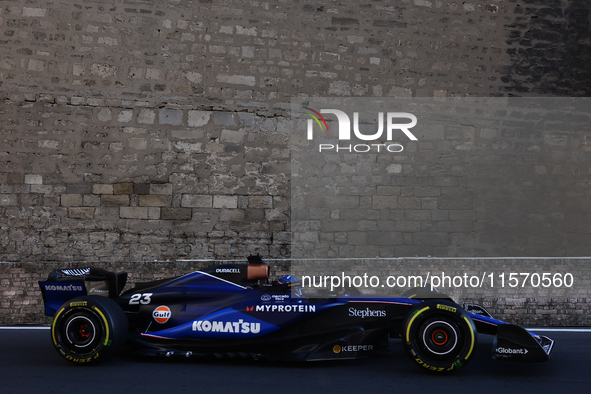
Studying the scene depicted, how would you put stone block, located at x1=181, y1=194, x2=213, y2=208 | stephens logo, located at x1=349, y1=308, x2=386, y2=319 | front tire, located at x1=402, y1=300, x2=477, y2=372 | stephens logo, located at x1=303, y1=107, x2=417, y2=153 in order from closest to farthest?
front tire, located at x1=402, y1=300, x2=477, y2=372, stephens logo, located at x1=349, y1=308, x2=386, y2=319, stone block, located at x1=181, y1=194, x2=213, y2=208, stephens logo, located at x1=303, y1=107, x2=417, y2=153

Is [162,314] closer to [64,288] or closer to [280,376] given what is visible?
[64,288]

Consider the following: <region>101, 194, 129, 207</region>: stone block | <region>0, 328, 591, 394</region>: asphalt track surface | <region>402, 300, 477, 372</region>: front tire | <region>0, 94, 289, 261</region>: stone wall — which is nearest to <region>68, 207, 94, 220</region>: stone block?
<region>0, 94, 289, 261</region>: stone wall

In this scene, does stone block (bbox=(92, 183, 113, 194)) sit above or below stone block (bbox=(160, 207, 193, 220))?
above

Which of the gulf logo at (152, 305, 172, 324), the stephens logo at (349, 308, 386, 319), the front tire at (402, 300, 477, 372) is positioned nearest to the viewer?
the front tire at (402, 300, 477, 372)

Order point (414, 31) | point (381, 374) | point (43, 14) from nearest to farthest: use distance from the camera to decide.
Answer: point (381, 374) → point (43, 14) → point (414, 31)

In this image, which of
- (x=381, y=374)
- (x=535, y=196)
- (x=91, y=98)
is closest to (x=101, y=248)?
(x=91, y=98)

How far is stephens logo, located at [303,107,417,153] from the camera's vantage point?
29.6 ft

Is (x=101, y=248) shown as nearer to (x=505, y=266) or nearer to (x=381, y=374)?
(x=381, y=374)

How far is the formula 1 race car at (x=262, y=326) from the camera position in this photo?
14.3ft

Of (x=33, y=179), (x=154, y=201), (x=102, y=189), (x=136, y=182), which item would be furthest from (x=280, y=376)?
(x=33, y=179)

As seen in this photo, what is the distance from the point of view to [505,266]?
8867mm

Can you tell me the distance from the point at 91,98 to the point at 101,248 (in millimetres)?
2321

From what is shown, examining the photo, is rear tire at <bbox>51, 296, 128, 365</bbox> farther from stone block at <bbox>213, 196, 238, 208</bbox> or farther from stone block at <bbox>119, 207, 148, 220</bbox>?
stone block at <bbox>213, 196, 238, 208</bbox>

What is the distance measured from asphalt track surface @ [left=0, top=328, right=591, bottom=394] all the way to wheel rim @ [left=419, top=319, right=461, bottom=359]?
0.67 feet
